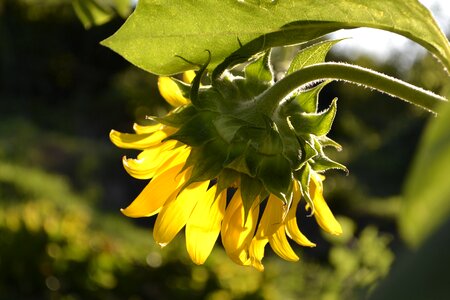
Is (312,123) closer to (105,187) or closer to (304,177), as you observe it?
(304,177)

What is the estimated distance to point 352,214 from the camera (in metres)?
7.16

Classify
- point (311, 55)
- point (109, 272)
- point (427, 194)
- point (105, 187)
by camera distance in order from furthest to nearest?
point (105, 187) → point (109, 272) → point (311, 55) → point (427, 194)

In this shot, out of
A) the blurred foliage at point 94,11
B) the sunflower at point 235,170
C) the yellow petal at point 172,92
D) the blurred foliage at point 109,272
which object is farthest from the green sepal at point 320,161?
the blurred foliage at point 109,272

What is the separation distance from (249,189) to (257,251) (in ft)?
0.16

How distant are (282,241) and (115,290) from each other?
2714 millimetres

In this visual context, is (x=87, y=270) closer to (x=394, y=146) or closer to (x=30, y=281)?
(x=30, y=281)

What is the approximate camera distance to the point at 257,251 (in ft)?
1.85

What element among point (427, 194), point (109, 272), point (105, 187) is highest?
point (427, 194)

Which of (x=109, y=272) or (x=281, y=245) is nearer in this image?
(x=281, y=245)

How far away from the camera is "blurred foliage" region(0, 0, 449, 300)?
10.5 feet

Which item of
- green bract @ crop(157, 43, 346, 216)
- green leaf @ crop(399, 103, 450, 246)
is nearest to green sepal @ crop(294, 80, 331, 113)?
green bract @ crop(157, 43, 346, 216)

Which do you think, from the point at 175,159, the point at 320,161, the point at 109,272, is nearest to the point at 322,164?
the point at 320,161

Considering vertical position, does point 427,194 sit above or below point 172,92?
above

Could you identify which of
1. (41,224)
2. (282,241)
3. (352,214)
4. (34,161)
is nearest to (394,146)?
(352,214)
